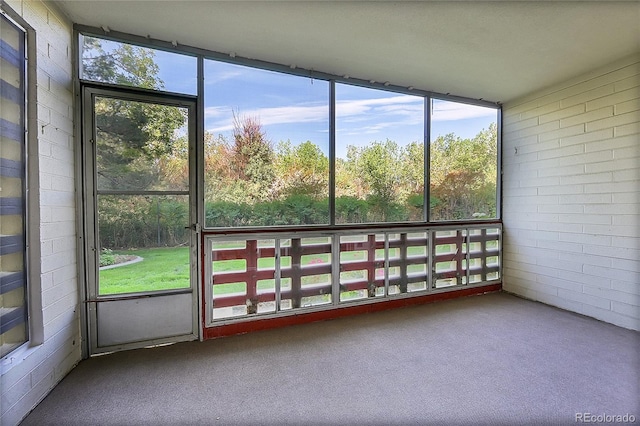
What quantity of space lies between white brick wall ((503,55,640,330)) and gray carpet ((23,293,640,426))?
52 centimetres

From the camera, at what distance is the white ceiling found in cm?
228

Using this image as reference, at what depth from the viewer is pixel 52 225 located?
2.16 metres

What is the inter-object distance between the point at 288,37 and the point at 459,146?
303cm

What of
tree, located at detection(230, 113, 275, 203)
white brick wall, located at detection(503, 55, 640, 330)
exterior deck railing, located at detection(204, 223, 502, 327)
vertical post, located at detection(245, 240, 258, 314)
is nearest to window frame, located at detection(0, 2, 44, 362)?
exterior deck railing, located at detection(204, 223, 502, 327)

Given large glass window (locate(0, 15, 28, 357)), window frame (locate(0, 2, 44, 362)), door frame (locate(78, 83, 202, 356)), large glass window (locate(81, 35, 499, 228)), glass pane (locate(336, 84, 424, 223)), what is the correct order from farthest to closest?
glass pane (locate(336, 84, 424, 223))
large glass window (locate(81, 35, 499, 228))
door frame (locate(78, 83, 202, 356))
window frame (locate(0, 2, 44, 362))
large glass window (locate(0, 15, 28, 357))

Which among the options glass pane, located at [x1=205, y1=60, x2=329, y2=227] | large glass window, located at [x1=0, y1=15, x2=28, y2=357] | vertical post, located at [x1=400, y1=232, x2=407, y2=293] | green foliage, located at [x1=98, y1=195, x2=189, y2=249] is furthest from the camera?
vertical post, located at [x1=400, y1=232, x2=407, y2=293]

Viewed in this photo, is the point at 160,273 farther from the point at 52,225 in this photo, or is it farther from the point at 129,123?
the point at 129,123

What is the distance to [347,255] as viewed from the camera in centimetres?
360

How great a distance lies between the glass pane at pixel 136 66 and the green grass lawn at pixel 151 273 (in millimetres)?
1668

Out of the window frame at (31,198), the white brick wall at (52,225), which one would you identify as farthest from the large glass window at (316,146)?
the window frame at (31,198)

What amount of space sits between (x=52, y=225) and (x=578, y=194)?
5.62 metres

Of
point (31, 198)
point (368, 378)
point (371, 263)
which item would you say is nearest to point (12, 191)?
point (31, 198)

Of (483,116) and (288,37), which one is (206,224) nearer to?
(288,37)

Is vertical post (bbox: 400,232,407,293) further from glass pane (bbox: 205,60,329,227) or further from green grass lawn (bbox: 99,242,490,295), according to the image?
green grass lawn (bbox: 99,242,490,295)
